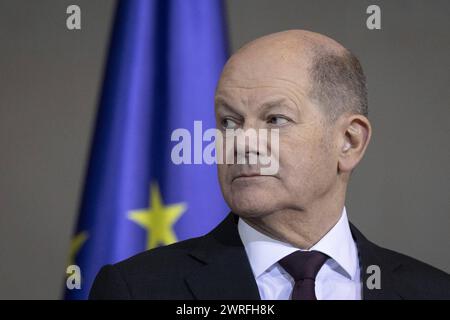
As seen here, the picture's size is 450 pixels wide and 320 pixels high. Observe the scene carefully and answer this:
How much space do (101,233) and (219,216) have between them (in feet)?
1.03

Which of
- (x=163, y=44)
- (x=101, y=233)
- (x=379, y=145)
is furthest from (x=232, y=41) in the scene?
(x=101, y=233)

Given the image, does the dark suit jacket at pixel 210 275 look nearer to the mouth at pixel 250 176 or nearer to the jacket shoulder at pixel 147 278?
the jacket shoulder at pixel 147 278

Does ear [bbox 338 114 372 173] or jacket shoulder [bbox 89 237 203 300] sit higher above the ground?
ear [bbox 338 114 372 173]

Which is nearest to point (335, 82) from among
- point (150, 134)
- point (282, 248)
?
point (282, 248)

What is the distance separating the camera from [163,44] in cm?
210

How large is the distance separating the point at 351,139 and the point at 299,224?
0.21 m

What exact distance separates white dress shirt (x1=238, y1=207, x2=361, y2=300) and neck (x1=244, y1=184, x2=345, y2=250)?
0.4 inches

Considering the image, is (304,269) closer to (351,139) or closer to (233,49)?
(351,139)

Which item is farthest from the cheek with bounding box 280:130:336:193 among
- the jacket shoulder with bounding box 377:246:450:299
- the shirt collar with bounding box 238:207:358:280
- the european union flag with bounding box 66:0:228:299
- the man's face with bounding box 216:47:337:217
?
the european union flag with bounding box 66:0:228:299

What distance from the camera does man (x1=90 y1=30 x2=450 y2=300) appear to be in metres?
1.48

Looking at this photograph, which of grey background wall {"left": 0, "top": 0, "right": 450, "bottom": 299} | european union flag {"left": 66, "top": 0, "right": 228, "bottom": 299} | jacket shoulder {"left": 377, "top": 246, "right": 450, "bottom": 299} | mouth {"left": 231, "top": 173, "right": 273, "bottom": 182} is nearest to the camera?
mouth {"left": 231, "top": 173, "right": 273, "bottom": 182}

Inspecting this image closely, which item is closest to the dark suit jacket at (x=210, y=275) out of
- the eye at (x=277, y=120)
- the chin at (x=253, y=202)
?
the chin at (x=253, y=202)

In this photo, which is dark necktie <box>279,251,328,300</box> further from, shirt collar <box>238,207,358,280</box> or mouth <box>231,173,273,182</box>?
mouth <box>231,173,273,182</box>

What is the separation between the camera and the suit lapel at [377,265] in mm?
1523
